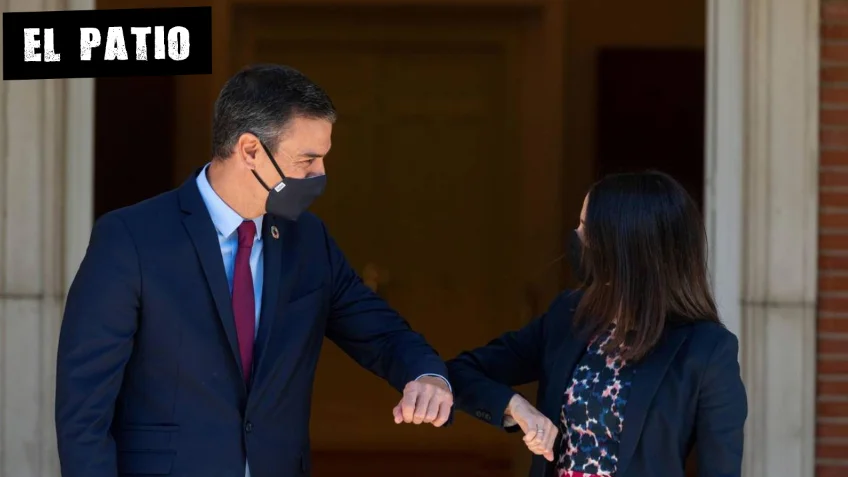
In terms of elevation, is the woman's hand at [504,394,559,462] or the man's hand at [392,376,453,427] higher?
the man's hand at [392,376,453,427]

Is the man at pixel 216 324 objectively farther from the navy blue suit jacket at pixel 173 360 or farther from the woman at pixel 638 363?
the woman at pixel 638 363

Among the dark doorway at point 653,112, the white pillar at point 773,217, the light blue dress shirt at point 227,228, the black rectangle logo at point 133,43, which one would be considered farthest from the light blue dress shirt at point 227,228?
the dark doorway at point 653,112

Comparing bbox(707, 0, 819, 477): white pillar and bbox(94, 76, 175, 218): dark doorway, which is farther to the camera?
bbox(94, 76, 175, 218): dark doorway

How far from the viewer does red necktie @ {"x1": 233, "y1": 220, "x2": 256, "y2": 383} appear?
2.58 meters

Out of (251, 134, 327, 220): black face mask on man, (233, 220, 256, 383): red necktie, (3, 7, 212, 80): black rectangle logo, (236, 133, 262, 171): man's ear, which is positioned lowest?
(233, 220, 256, 383): red necktie

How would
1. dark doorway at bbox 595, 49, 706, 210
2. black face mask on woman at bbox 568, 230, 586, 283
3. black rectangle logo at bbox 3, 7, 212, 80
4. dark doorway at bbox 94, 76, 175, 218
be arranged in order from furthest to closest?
dark doorway at bbox 595, 49, 706, 210, dark doorway at bbox 94, 76, 175, 218, black rectangle logo at bbox 3, 7, 212, 80, black face mask on woman at bbox 568, 230, 586, 283

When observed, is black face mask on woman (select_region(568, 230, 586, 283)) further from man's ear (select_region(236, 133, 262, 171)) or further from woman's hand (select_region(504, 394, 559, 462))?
man's ear (select_region(236, 133, 262, 171))

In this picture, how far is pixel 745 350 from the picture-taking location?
400 centimetres

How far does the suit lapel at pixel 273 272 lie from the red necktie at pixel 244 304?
0.02 metres

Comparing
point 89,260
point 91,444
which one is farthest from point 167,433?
point 89,260

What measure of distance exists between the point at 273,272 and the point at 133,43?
3.16ft

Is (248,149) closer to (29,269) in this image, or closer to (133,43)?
(133,43)

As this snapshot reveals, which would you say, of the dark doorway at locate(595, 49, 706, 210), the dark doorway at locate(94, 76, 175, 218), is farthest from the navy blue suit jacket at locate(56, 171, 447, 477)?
the dark doorway at locate(595, 49, 706, 210)

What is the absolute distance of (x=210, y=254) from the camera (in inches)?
101
